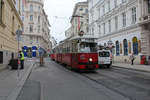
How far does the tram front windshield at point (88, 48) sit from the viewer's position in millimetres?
12797

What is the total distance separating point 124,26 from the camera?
2769 cm

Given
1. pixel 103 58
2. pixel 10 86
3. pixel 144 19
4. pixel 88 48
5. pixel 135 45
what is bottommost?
pixel 10 86

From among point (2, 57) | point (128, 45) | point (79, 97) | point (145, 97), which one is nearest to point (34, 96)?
point (79, 97)

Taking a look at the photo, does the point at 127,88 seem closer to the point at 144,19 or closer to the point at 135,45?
the point at 144,19

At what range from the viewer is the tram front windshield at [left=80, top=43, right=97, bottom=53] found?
12797 mm

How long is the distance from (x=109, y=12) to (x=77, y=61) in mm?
22534

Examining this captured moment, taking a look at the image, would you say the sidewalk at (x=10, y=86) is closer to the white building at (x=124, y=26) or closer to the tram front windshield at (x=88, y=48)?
the tram front windshield at (x=88, y=48)

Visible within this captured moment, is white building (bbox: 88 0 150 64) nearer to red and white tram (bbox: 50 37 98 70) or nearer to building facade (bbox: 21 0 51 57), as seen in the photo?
red and white tram (bbox: 50 37 98 70)

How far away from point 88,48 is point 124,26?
1689 centimetres

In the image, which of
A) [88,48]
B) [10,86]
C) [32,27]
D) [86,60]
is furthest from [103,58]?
[32,27]

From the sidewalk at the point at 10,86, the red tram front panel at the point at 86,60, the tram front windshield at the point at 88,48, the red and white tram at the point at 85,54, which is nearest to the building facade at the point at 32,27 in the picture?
the red and white tram at the point at 85,54

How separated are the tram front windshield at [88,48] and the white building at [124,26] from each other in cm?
1146

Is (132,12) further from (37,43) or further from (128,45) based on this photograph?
(37,43)

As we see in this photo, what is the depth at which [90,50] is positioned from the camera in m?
12.9
